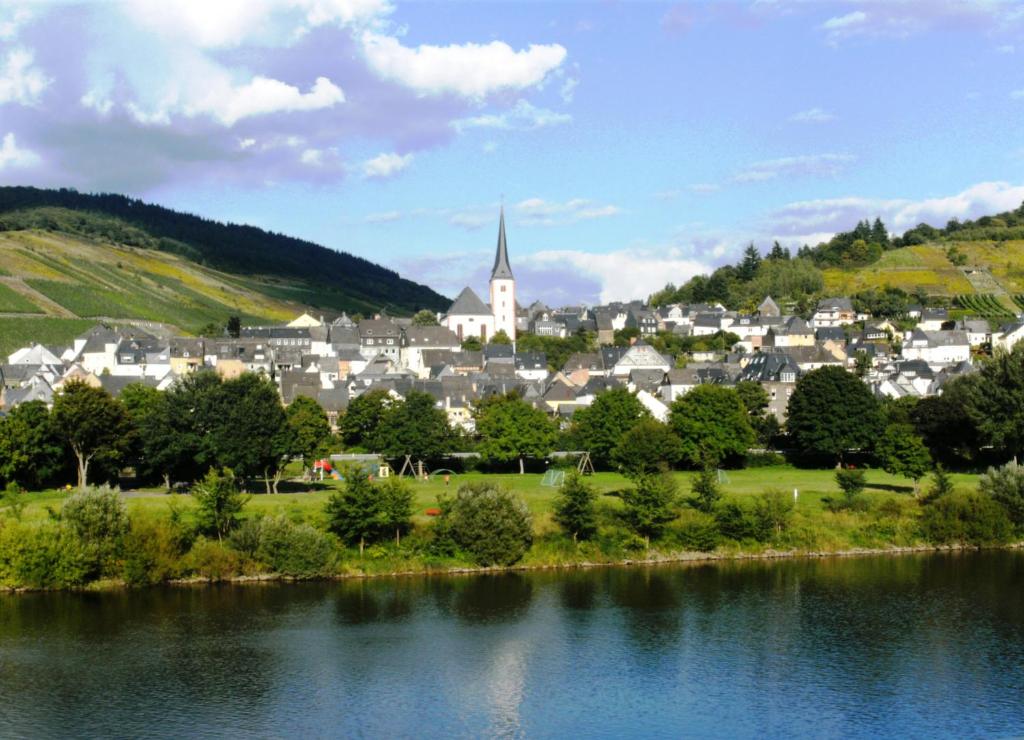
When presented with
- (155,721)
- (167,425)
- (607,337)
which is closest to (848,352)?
(607,337)

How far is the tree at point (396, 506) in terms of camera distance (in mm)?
43688

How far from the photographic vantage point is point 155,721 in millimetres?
27812

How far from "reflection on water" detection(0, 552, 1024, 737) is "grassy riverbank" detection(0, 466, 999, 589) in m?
1.16

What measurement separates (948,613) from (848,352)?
71.8 metres

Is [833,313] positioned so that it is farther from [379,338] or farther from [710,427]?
[710,427]

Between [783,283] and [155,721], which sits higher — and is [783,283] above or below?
above

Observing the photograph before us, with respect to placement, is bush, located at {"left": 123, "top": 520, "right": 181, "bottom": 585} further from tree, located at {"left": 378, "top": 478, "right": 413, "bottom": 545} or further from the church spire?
the church spire

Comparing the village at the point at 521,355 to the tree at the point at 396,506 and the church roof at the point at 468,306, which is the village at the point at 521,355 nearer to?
the church roof at the point at 468,306

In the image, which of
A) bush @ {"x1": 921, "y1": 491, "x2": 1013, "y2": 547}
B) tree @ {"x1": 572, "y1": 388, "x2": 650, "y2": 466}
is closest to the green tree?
bush @ {"x1": 921, "y1": 491, "x2": 1013, "y2": 547}

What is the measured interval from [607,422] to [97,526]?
27.9 m

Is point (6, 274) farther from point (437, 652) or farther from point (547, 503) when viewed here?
point (437, 652)

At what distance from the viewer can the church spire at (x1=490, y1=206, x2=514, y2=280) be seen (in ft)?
419

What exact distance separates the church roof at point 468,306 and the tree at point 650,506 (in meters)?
82.1

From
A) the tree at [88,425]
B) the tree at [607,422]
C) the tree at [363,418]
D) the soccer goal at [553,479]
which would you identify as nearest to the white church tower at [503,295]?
the tree at [363,418]
